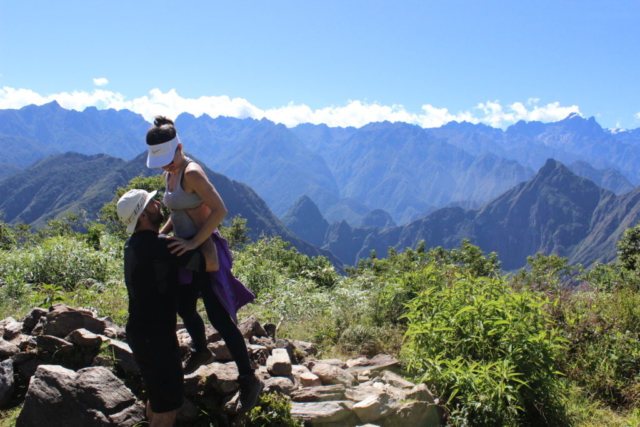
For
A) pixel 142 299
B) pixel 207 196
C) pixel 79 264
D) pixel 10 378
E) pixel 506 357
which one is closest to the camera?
pixel 142 299

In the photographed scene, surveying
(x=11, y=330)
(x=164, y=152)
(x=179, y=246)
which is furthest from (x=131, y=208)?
(x=11, y=330)

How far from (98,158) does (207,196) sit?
699ft

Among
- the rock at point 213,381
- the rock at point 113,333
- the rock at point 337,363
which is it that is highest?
the rock at point 113,333

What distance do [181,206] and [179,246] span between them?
40 cm

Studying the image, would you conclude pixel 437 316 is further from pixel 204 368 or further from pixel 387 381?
pixel 204 368

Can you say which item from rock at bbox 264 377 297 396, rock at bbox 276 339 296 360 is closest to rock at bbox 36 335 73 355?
rock at bbox 264 377 297 396

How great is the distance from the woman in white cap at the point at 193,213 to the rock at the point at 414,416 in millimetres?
1222

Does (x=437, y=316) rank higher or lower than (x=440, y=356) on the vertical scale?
higher

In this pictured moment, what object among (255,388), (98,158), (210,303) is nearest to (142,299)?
(210,303)

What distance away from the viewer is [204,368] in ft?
11.8

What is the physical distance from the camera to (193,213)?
3102 mm

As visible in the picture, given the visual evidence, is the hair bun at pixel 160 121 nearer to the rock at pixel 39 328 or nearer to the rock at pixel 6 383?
the rock at pixel 39 328

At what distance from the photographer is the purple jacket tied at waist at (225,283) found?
3127mm

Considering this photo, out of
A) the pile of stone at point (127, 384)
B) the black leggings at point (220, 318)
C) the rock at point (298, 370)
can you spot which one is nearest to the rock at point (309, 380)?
the pile of stone at point (127, 384)
